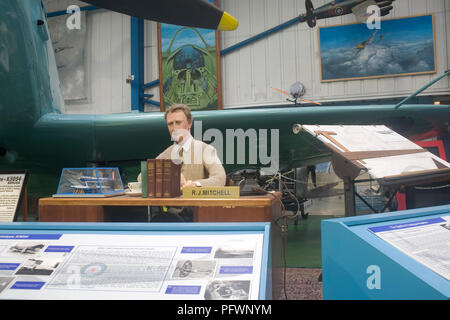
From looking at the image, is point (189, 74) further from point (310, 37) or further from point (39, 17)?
point (39, 17)

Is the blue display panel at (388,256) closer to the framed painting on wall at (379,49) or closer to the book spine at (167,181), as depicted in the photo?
the book spine at (167,181)

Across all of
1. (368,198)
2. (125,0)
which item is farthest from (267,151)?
(368,198)

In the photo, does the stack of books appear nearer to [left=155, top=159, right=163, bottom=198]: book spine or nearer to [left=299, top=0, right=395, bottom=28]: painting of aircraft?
[left=155, top=159, right=163, bottom=198]: book spine

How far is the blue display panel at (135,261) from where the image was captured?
59cm

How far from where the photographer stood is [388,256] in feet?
2.02

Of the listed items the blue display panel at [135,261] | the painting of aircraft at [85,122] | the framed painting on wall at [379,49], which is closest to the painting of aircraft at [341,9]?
the framed painting on wall at [379,49]

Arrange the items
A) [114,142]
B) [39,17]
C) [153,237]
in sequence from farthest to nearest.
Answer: [114,142] → [39,17] → [153,237]

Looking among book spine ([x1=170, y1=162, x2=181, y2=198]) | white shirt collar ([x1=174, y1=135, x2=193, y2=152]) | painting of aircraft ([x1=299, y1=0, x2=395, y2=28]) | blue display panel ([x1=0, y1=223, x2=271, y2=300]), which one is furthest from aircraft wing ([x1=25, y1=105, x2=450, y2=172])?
painting of aircraft ([x1=299, y1=0, x2=395, y2=28])

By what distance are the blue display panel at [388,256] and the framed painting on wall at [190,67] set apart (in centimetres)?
648

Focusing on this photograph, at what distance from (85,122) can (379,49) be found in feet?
19.2

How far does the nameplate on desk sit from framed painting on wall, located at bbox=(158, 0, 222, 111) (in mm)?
5888

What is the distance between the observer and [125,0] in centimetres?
250

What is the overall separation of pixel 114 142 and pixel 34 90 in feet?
3.24

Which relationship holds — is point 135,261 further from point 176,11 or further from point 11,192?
point 176,11
